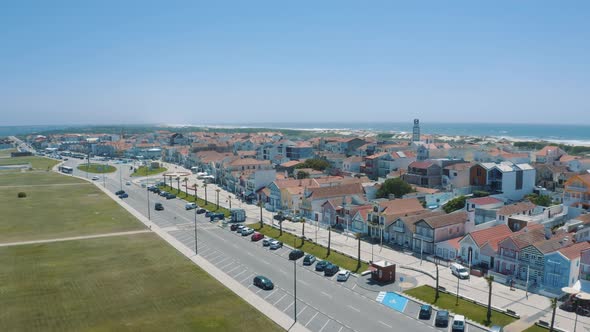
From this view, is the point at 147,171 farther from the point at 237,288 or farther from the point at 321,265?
the point at 237,288

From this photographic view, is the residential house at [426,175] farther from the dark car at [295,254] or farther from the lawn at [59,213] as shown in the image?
the lawn at [59,213]

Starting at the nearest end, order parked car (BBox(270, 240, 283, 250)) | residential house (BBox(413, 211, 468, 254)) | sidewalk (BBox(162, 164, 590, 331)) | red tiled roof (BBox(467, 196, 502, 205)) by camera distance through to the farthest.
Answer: sidewalk (BBox(162, 164, 590, 331)) < residential house (BBox(413, 211, 468, 254)) < parked car (BBox(270, 240, 283, 250)) < red tiled roof (BBox(467, 196, 502, 205))

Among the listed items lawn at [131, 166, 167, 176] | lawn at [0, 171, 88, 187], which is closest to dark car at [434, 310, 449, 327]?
lawn at [0, 171, 88, 187]

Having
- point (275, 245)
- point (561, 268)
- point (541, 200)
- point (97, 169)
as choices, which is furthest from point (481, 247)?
point (97, 169)

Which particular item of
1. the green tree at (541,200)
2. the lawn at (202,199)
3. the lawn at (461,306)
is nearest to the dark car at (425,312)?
the lawn at (461,306)

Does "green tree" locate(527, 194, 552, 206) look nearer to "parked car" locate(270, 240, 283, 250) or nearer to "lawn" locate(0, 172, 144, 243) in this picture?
"parked car" locate(270, 240, 283, 250)
